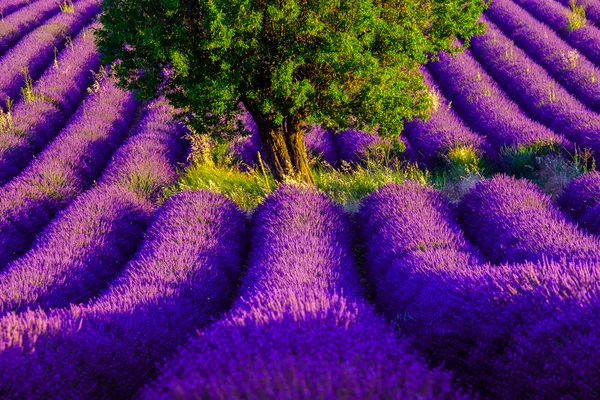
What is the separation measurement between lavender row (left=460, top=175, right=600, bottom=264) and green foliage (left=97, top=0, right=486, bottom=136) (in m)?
1.38

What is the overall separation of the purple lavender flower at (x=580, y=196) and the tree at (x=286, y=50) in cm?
198

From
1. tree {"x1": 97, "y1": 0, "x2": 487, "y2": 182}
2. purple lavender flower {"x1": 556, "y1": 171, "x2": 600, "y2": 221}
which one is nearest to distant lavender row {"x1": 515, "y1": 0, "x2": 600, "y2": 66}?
tree {"x1": 97, "y1": 0, "x2": 487, "y2": 182}

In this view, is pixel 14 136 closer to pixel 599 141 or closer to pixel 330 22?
pixel 330 22

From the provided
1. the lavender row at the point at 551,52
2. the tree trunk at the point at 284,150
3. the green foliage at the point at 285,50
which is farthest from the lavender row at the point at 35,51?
the lavender row at the point at 551,52

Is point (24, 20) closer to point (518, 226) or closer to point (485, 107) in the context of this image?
point (485, 107)

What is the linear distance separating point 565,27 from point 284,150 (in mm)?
11316

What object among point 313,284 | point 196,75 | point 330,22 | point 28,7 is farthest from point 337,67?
point 28,7

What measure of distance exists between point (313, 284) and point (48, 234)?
3768 millimetres

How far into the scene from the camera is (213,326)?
10.0ft

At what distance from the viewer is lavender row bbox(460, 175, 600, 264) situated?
15.2 ft

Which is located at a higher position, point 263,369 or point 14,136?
point 263,369

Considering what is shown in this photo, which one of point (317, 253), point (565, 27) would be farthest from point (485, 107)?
point (317, 253)

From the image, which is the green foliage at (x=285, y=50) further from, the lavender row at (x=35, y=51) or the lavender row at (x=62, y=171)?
the lavender row at (x=35, y=51)

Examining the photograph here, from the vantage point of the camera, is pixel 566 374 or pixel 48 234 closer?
pixel 566 374
